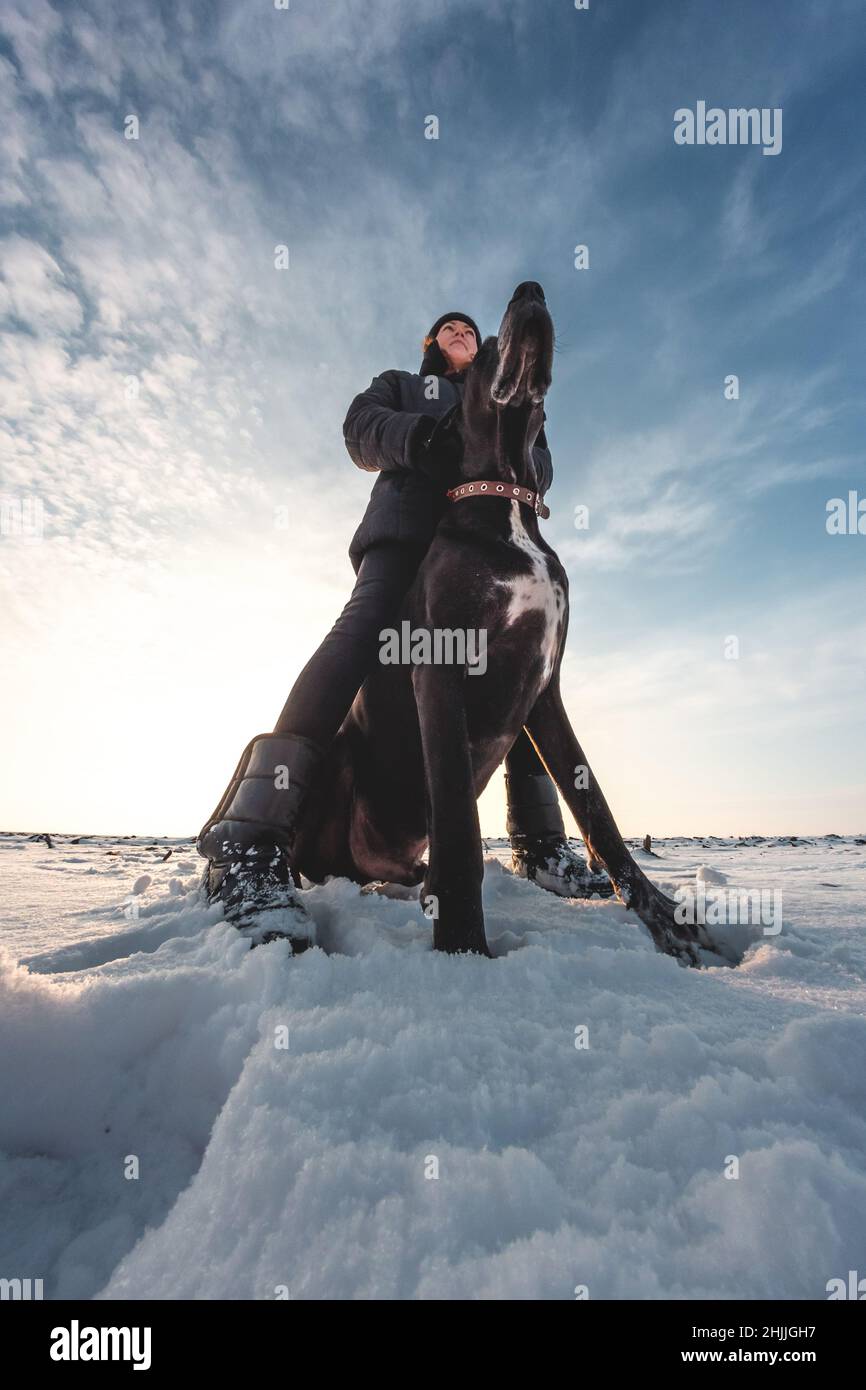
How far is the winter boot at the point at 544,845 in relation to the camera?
8.39 feet

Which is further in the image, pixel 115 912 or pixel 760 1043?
pixel 115 912

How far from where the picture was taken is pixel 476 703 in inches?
77.9

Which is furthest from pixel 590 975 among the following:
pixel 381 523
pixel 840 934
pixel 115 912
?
pixel 115 912

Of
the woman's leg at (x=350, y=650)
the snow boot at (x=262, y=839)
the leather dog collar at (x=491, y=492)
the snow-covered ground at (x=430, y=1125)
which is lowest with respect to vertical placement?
the snow-covered ground at (x=430, y=1125)

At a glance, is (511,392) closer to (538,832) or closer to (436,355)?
(436,355)

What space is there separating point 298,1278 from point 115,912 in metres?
2.16

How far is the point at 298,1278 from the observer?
1.91ft

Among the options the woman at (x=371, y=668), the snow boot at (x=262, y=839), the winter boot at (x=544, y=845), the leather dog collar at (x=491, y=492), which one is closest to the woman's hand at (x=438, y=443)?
the woman at (x=371, y=668)

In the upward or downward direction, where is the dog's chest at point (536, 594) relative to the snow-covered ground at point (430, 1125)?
upward

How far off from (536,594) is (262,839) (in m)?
1.18

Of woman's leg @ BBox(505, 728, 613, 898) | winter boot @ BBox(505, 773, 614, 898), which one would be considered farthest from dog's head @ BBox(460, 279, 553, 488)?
winter boot @ BBox(505, 773, 614, 898)

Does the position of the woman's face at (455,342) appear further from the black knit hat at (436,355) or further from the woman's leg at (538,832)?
the woman's leg at (538,832)

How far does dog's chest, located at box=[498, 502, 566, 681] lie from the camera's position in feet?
6.39
